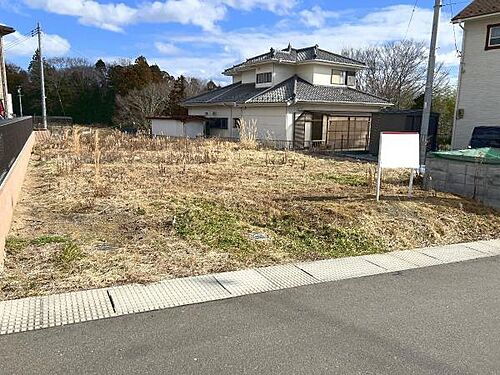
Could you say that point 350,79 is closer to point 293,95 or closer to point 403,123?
point 293,95

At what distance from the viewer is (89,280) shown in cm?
371

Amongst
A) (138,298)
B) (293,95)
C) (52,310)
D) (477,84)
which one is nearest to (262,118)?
(293,95)

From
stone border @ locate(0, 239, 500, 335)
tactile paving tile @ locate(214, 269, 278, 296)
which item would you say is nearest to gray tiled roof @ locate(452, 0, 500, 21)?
stone border @ locate(0, 239, 500, 335)

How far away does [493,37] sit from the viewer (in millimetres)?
14734

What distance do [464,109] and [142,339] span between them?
1636 cm

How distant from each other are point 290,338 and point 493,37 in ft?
53.5

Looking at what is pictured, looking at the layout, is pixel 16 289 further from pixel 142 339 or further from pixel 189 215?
pixel 189 215

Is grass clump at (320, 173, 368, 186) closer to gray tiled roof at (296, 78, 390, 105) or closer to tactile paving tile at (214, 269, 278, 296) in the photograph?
tactile paving tile at (214, 269, 278, 296)

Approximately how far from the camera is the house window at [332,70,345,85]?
25.7 meters

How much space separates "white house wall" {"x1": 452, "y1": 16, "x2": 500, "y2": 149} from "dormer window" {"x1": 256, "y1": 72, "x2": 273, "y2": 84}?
12.2m

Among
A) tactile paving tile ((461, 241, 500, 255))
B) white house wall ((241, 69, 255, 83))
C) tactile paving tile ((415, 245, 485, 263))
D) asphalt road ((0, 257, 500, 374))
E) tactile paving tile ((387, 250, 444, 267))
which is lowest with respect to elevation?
asphalt road ((0, 257, 500, 374))

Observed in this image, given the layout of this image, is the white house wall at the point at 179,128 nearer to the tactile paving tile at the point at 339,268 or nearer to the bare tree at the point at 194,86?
the bare tree at the point at 194,86

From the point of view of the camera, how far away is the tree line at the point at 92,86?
42594mm

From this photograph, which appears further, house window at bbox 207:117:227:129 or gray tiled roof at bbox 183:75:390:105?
house window at bbox 207:117:227:129
